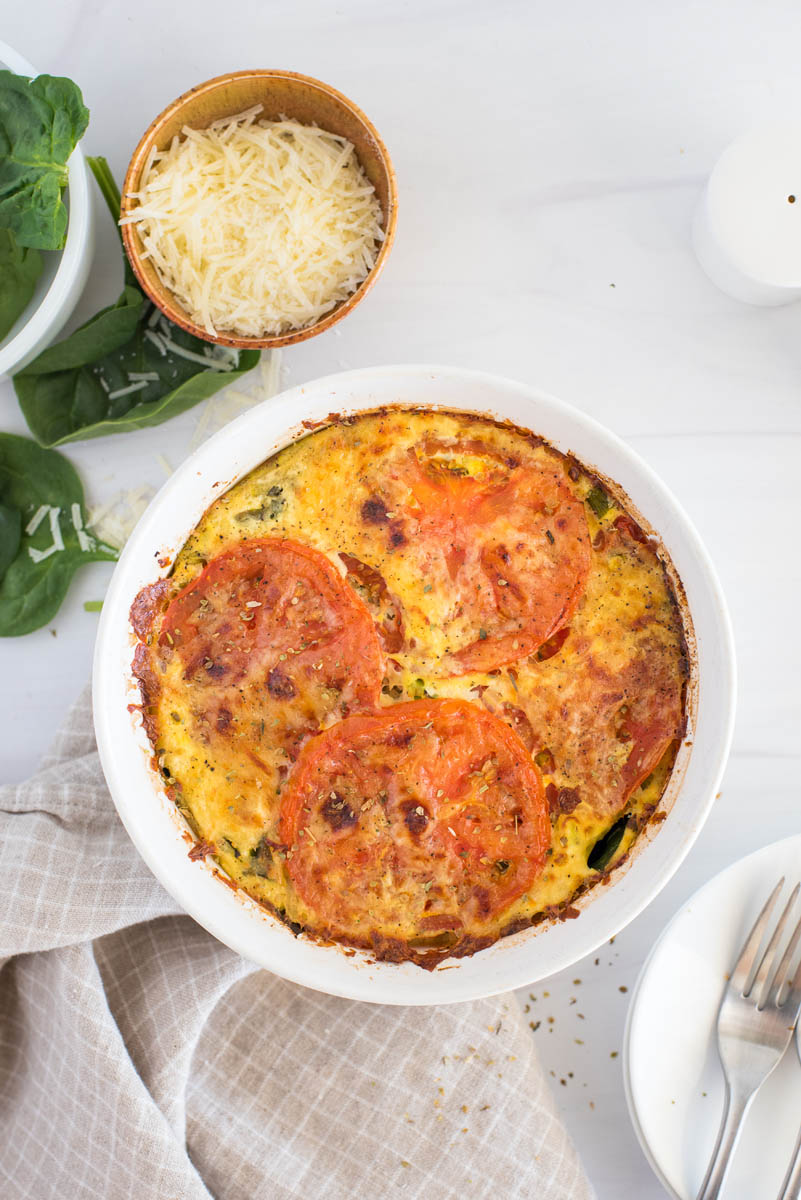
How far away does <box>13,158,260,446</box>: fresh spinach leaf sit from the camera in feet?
8.09

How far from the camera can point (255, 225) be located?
233cm

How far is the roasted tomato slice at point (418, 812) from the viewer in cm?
204

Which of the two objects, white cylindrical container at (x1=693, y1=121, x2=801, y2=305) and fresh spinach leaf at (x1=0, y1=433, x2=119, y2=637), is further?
fresh spinach leaf at (x1=0, y1=433, x2=119, y2=637)

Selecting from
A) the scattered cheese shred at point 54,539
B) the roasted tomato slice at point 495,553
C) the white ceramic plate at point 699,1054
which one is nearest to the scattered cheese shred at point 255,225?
the roasted tomato slice at point 495,553

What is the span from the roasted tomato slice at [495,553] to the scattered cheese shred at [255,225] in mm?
533

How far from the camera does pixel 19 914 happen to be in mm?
2314

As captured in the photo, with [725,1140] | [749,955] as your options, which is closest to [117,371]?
[749,955]

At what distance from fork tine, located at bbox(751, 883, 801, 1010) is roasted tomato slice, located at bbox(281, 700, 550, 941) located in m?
0.64

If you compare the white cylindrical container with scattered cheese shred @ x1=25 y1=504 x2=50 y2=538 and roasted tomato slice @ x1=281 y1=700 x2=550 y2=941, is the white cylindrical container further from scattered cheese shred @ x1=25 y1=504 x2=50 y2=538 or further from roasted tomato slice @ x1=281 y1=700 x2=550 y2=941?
scattered cheese shred @ x1=25 y1=504 x2=50 y2=538

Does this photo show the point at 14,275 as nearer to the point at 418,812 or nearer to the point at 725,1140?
the point at 418,812

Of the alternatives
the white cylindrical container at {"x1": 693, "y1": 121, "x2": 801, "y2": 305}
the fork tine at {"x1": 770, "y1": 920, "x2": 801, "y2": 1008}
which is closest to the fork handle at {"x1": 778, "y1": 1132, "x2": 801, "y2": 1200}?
the fork tine at {"x1": 770, "y1": 920, "x2": 801, "y2": 1008}

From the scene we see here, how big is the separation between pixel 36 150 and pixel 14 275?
328mm

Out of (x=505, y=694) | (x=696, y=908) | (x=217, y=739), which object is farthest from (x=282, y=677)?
(x=696, y=908)

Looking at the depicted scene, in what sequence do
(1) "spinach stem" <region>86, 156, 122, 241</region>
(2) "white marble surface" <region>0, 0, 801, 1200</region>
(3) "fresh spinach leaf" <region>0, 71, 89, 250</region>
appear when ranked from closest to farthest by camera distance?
(3) "fresh spinach leaf" <region>0, 71, 89, 250</region> < (1) "spinach stem" <region>86, 156, 122, 241</region> < (2) "white marble surface" <region>0, 0, 801, 1200</region>
